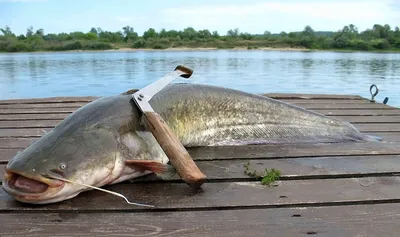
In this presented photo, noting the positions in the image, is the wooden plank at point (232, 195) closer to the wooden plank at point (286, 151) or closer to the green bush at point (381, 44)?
the wooden plank at point (286, 151)

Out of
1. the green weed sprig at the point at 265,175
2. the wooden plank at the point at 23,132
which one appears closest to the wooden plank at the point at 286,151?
the green weed sprig at the point at 265,175

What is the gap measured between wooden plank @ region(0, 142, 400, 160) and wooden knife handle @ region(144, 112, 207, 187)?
470 millimetres

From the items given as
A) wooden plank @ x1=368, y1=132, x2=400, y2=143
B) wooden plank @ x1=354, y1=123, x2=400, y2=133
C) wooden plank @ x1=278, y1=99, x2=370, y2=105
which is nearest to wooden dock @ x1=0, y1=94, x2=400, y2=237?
wooden plank @ x1=368, y1=132, x2=400, y2=143

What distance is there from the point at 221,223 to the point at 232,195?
294 millimetres

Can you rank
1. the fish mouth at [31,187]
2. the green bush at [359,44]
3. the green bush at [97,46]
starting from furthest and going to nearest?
1. the green bush at [97,46]
2. the green bush at [359,44]
3. the fish mouth at [31,187]

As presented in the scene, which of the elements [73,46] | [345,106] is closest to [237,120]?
[345,106]

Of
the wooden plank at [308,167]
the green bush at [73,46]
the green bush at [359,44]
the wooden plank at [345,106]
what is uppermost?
the green bush at [359,44]

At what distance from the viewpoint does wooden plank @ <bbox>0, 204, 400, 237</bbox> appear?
163cm

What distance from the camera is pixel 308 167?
7.95ft

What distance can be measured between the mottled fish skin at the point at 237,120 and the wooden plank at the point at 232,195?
0.72m

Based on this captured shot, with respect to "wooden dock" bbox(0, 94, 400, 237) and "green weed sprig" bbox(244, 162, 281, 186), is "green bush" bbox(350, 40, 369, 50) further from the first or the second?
"green weed sprig" bbox(244, 162, 281, 186)

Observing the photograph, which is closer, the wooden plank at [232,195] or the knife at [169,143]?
the wooden plank at [232,195]

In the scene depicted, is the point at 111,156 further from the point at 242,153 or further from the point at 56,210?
the point at 242,153

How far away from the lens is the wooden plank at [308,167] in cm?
226
